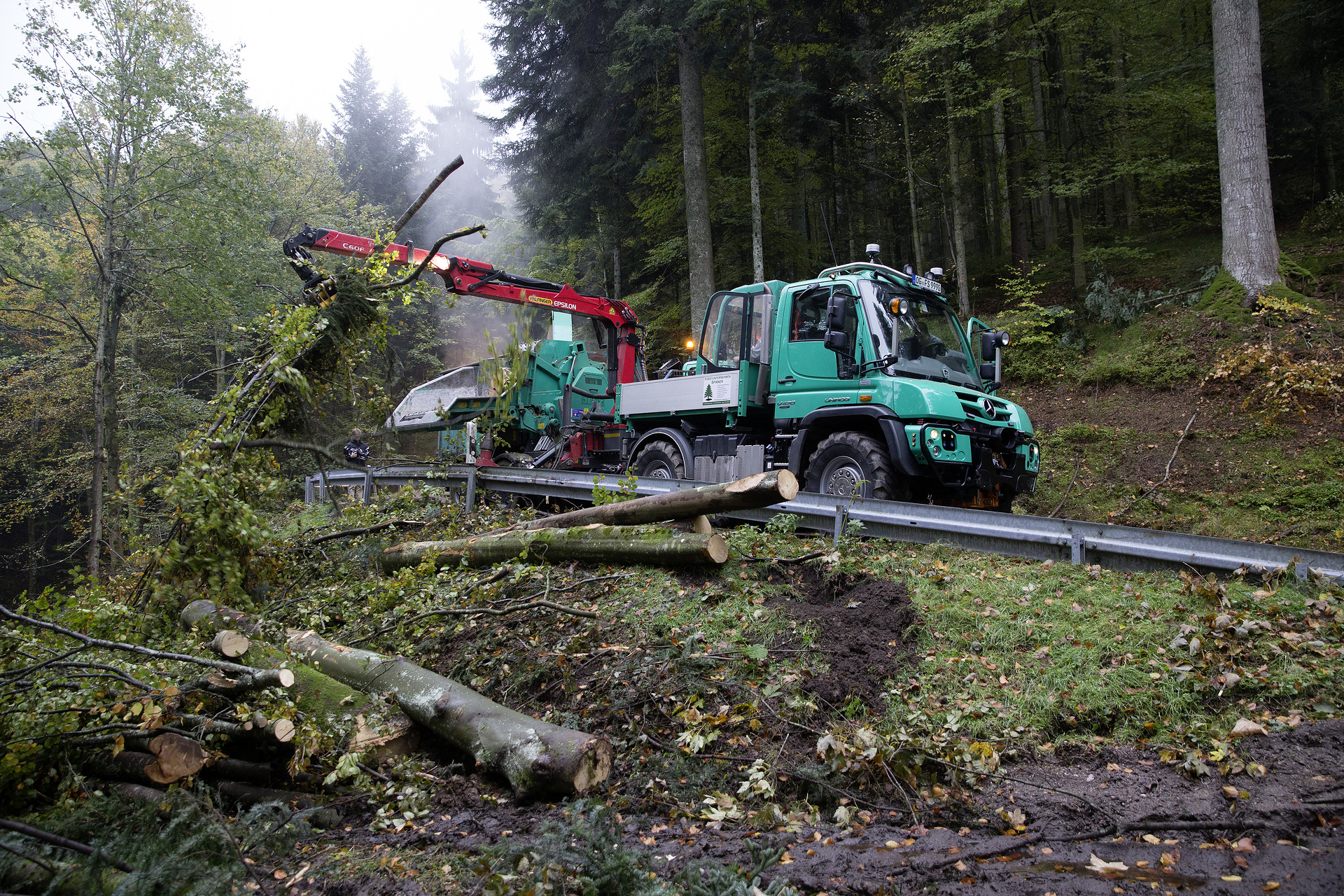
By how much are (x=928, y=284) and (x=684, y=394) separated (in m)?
3.21

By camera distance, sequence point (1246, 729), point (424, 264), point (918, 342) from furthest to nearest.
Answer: point (918, 342), point (424, 264), point (1246, 729)

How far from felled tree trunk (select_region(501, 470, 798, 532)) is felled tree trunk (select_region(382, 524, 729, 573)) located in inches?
4.4

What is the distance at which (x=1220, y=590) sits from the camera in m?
4.28

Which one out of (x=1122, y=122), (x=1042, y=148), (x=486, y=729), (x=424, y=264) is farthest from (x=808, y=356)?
(x=1042, y=148)

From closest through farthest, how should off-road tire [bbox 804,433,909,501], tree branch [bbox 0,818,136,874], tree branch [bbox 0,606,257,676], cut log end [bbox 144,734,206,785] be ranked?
tree branch [bbox 0,818,136,874] → tree branch [bbox 0,606,257,676] → cut log end [bbox 144,734,206,785] → off-road tire [bbox 804,433,909,501]

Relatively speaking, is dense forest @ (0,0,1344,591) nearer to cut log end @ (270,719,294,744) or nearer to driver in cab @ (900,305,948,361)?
driver in cab @ (900,305,948,361)

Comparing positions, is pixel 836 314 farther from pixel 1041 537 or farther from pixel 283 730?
pixel 283 730

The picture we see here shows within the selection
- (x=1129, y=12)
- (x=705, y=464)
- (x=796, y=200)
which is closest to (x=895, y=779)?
(x=705, y=464)

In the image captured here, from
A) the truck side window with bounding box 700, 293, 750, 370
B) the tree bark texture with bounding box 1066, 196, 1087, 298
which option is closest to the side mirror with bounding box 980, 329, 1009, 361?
the truck side window with bounding box 700, 293, 750, 370

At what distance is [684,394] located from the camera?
9359 mm

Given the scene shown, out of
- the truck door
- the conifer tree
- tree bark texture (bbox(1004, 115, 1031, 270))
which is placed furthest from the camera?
the conifer tree

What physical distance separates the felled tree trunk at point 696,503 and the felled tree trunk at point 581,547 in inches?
4.4

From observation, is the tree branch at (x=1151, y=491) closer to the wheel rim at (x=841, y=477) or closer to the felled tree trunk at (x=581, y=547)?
the wheel rim at (x=841, y=477)

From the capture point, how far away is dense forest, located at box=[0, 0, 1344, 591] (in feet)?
48.8
